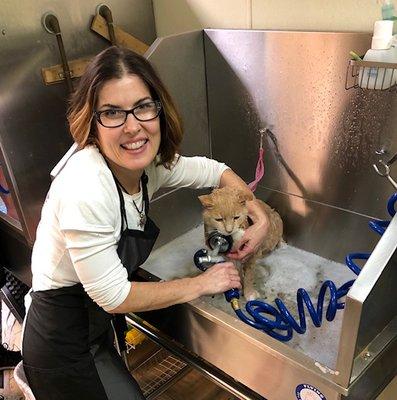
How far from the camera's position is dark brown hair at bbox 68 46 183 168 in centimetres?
91

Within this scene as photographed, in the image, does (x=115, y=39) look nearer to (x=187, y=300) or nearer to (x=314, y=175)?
(x=314, y=175)

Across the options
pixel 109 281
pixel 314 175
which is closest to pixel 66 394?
pixel 109 281

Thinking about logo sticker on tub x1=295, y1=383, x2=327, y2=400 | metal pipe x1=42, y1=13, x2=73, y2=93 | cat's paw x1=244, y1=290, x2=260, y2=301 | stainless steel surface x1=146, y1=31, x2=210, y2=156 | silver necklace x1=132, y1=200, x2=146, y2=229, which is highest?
metal pipe x1=42, y1=13, x2=73, y2=93

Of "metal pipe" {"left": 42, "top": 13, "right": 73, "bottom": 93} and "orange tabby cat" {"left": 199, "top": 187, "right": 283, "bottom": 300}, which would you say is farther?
"metal pipe" {"left": 42, "top": 13, "right": 73, "bottom": 93}

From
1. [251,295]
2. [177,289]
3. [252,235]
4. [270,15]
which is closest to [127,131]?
[177,289]

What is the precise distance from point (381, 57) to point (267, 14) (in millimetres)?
508

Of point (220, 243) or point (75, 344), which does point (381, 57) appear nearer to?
point (220, 243)

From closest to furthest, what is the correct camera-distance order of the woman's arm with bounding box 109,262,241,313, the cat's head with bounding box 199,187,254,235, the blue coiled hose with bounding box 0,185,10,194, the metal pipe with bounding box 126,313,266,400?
the woman's arm with bounding box 109,262,241,313
the metal pipe with bounding box 126,313,266,400
the cat's head with bounding box 199,187,254,235
the blue coiled hose with bounding box 0,185,10,194

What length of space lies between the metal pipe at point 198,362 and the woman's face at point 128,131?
0.53 m

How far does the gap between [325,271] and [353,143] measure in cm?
42

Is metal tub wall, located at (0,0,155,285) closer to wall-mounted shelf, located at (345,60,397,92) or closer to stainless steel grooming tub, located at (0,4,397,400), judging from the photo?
stainless steel grooming tub, located at (0,4,397,400)

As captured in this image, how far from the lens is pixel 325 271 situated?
1.37 meters

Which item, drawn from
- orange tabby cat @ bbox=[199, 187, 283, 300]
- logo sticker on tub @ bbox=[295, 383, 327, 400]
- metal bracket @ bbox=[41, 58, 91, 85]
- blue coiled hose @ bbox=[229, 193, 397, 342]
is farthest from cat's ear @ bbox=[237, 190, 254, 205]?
metal bracket @ bbox=[41, 58, 91, 85]

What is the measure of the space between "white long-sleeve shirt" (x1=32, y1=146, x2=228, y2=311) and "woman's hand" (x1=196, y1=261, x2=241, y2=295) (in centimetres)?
21
